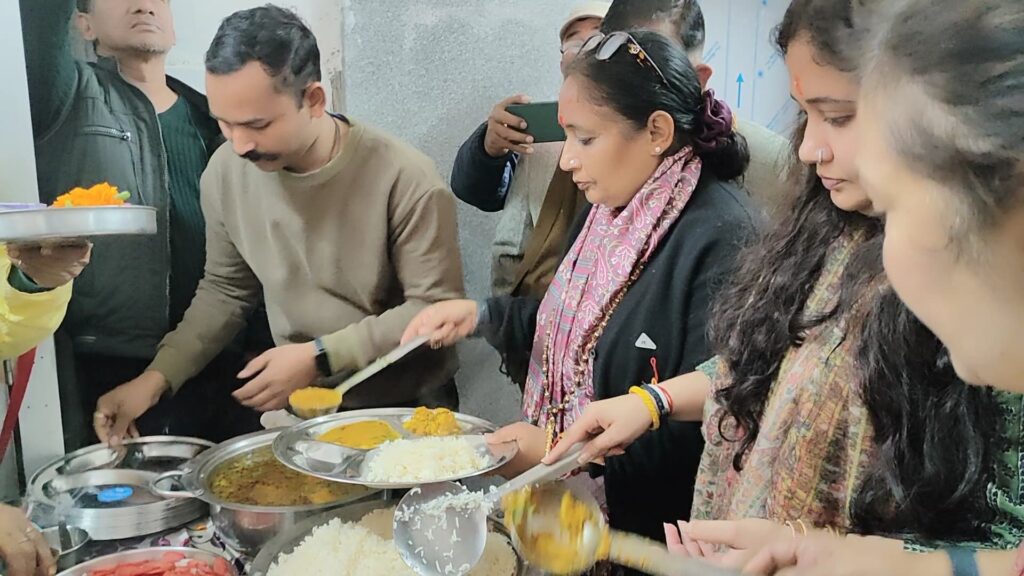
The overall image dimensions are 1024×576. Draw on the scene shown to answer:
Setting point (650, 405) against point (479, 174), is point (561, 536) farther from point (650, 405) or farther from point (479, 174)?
point (479, 174)

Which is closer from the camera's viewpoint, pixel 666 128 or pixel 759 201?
pixel 666 128

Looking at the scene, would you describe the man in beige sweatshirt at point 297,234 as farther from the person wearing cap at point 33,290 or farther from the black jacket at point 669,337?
the black jacket at point 669,337

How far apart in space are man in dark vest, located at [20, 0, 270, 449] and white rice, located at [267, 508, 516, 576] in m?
0.29

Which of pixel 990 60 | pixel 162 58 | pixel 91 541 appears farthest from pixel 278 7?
pixel 990 60

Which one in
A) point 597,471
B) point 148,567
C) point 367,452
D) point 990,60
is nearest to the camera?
point 990,60

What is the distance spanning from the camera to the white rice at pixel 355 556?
933 mm

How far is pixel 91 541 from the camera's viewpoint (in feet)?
3.25

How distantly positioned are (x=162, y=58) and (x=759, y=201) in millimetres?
922

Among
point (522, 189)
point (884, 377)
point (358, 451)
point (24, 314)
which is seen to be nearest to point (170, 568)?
point (358, 451)

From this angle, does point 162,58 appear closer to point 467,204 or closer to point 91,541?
point 467,204

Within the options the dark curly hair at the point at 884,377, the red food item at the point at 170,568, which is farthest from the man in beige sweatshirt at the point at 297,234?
the dark curly hair at the point at 884,377

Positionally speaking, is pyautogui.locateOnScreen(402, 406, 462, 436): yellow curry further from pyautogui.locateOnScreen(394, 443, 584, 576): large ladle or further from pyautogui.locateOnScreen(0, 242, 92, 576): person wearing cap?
pyautogui.locateOnScreen(0, 242, 92, 576): person wearing cap

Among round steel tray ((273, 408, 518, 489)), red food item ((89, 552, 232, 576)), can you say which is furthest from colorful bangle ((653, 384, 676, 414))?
red food item ((89, 552, 232, 576))

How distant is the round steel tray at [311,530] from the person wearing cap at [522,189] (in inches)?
11.8
